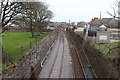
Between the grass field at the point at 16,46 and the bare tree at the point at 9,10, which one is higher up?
the bare tree at the point at 9,10

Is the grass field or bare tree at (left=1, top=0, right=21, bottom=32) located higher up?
bare tree at (left=1, top=0, right=21, bottom=32)

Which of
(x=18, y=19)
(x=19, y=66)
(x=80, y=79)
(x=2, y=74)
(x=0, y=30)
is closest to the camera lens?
(x=2, y=74)

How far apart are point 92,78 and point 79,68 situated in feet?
9.16

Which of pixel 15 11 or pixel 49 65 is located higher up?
pixel 15 11

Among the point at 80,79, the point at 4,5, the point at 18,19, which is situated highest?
the point at 4,5

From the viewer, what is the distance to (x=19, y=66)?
10.1m

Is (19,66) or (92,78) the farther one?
(92,78)

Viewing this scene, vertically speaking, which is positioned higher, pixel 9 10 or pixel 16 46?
pixel 9 10

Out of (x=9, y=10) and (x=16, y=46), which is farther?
(x=16, y=46)

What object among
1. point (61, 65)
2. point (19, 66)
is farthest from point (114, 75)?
point (61, 65)

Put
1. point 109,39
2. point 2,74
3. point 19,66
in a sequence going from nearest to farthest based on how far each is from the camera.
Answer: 1. point 2,74
2. point 19,66
3. point 109,39

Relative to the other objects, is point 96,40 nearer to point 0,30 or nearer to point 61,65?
point 61,65

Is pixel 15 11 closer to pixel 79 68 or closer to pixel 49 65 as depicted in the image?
pixel 49 65

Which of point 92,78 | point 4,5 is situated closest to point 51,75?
point 92,78
